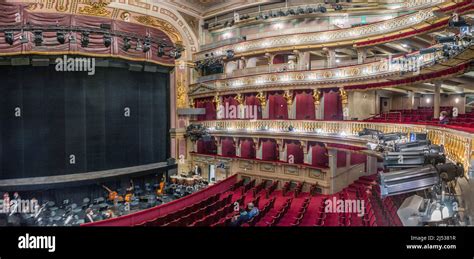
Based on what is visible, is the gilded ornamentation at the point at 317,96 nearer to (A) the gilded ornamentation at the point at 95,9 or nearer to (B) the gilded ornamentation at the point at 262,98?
(B) the gilded ornamentation at the point at 262,98

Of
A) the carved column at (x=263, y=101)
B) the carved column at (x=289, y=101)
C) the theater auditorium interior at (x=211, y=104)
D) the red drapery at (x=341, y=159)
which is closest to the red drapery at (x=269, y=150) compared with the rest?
the theater auditorium interior at (x=211, y=104)

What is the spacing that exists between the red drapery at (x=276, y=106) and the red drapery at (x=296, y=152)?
6.28ft

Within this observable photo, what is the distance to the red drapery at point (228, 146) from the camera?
16031 mm

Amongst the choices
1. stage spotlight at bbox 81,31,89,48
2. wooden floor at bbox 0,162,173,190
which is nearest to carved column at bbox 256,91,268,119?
wooden floor at bbox 0,162,173,190

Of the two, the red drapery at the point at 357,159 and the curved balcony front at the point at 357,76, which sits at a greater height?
the curved balcony front at the point at 357,76

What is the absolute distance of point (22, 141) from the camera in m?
11.6

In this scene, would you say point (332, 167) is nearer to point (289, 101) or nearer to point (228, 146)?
point (289, 101)

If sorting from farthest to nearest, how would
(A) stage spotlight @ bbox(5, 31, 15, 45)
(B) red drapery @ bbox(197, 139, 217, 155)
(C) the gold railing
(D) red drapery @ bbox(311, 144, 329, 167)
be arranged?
(B) red drapery @ bbox(197, 139, 217, 155) → (D) red drapery @ bbox(311, 144, 329, 167) → (A) stage spotlight @ bbox(5, 31, 15, 45) → (C) the gold railing

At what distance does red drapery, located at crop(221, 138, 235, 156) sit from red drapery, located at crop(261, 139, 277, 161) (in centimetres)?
212

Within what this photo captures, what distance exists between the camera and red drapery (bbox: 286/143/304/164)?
13.8 metres

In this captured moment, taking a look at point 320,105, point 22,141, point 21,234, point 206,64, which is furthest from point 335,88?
point 22,141

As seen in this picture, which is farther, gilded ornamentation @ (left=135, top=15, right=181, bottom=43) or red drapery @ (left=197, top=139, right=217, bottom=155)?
red drapery @ (left=197, top=139, right=217, bottom=155)

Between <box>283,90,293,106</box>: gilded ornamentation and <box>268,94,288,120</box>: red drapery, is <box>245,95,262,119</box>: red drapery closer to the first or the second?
<box>268,94,288,120</box>: red drapery

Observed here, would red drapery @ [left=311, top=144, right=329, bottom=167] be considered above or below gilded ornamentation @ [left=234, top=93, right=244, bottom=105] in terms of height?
below
